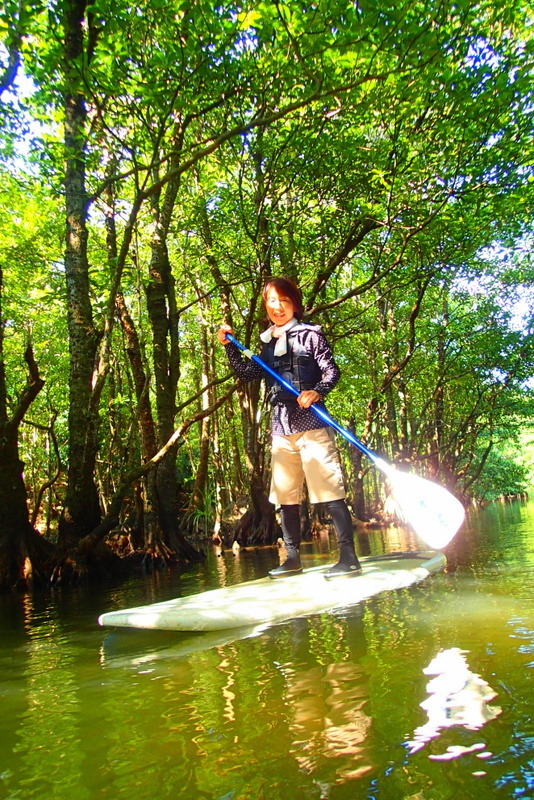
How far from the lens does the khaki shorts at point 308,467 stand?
366 centimetres

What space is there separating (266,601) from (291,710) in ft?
5.10

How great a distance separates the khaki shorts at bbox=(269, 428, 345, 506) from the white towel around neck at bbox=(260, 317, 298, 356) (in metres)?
0.62

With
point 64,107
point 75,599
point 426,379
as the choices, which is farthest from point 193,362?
point 75,599

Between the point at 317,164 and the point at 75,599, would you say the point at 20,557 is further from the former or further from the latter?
the point at 317,164

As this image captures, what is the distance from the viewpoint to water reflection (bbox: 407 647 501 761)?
1.28m

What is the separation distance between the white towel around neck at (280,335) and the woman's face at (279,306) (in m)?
0.05

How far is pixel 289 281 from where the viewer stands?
4.02m

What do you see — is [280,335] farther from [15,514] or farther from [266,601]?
[15,514]

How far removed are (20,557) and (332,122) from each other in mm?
6813

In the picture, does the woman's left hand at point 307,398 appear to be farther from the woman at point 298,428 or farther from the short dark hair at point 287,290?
the short dark hair at point 287,290

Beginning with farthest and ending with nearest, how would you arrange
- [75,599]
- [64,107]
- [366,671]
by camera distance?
[64,107], [75,599], [366,671]

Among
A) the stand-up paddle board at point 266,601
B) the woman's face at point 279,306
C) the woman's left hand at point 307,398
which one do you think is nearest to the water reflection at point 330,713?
the stand-up paddle board at point 266,601

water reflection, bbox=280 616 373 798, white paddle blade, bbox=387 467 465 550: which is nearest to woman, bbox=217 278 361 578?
white paddle blade, bbox=387 467 465 550

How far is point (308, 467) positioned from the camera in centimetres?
375
